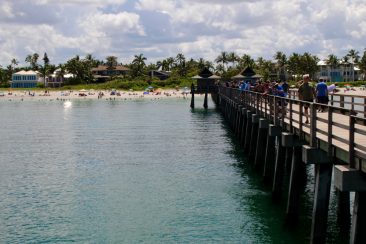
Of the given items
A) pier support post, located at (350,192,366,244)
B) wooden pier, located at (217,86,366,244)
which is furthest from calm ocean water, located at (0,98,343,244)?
pier support post, located at (350,192,366,244)

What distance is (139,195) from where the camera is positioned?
23.4 m

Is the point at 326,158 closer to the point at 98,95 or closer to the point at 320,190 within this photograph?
the point at 320,190

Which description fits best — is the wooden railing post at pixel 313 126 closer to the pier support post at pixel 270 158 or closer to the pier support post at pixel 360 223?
the pier support post at pixel 360 223

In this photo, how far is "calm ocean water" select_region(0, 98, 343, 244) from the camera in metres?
18.0

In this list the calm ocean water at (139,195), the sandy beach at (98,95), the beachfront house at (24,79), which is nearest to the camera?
the calm ocean water at (139,195)

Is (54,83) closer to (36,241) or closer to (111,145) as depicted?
(111,145)

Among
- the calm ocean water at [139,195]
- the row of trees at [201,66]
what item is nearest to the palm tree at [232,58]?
the row of trees at [201,66]

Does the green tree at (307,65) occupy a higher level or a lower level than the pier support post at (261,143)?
higher

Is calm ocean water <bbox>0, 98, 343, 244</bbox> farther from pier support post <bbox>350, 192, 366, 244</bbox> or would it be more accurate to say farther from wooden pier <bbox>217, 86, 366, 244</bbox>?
pier support post <bbox>350, 192, 366, 244</bbox>

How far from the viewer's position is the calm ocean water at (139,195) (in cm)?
1802

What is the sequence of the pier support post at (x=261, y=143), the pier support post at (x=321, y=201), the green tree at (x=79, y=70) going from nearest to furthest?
the pier support post at (x=321, y=201), the pier support post at (x=261, y=143), the green tree at (x=79, y=70)

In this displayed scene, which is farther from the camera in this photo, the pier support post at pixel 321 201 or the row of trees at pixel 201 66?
the row of trees at pixel 201 66

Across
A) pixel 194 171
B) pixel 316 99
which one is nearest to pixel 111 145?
pixel 194 171

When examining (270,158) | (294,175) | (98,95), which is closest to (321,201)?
(294,175)
